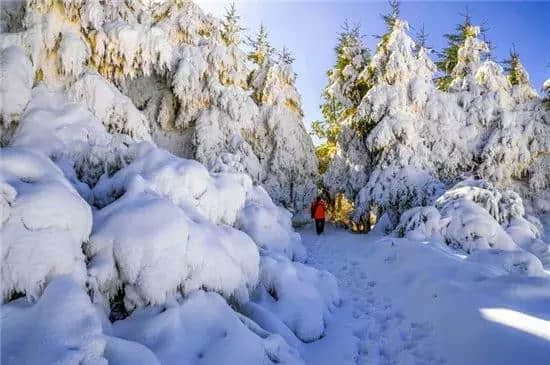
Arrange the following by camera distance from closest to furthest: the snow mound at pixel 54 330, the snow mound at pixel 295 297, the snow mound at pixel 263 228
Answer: the snow mound at pixel 54 330 < the snow mound at pixel 295 297 < the snow mound at pixel 263 228

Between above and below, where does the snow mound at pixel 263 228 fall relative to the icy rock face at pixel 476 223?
below

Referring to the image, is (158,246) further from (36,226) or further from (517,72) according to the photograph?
(517,72)

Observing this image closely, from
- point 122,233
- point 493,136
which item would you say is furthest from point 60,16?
point 493,136

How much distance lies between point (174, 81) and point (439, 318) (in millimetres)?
10639

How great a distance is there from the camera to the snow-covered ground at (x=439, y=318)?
12.0ft

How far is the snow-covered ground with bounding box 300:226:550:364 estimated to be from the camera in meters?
3.64

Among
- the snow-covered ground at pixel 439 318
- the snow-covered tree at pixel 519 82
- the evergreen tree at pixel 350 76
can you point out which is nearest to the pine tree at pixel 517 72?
the snow-covered tree at pixel 519 82

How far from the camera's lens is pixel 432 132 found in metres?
14.7

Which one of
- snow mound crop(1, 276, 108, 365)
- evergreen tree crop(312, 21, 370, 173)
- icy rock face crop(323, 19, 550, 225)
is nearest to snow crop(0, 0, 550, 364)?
snow mound crop(1, 276, 108, 365)

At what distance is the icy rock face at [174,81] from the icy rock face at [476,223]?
635 centimetres

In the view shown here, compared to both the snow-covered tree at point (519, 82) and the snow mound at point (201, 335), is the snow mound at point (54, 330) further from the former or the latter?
the snow-covered tree at point (519, 82)

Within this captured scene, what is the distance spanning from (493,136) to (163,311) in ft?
48.1

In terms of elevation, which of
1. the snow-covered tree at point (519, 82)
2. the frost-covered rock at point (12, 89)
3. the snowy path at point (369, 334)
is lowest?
the snowy path at point (369, 334)

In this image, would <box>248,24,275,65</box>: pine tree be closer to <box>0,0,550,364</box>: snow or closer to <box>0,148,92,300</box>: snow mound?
<box>0,0,550,364</box>: snow
